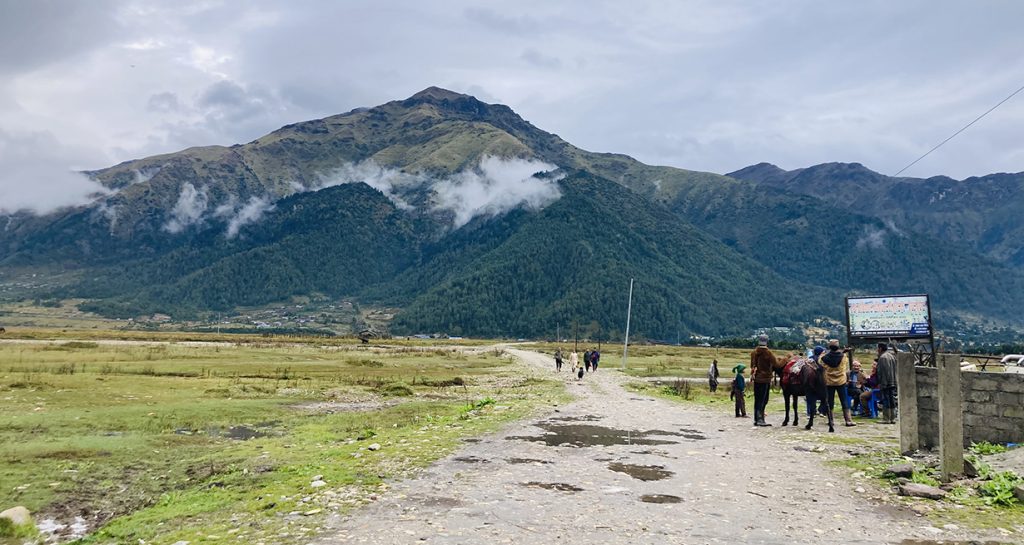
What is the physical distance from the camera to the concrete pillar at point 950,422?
1187 centimetres

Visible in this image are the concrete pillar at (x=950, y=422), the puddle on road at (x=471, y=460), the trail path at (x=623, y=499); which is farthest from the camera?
the puddle on road at (x=471, y=460)

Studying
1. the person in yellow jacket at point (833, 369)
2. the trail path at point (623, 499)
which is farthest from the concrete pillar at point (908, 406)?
the person in yellow jacket at point (833, 369)

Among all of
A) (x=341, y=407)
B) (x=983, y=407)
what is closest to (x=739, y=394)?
(x=983, y=407)

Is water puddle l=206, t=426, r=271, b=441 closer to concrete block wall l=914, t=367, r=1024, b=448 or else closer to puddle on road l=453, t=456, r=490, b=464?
puddle on road l=453, t=456, r=490, b=464

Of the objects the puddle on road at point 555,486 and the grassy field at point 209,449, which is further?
the puddle on road at point 555,486

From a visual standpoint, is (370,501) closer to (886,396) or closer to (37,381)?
(886,396)

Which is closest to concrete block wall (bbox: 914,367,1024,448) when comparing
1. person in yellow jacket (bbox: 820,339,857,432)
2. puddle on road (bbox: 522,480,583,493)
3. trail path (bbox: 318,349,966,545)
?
trail path (bbox: 318,349,966,545)

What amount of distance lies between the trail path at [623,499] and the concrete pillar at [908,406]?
6.86ft

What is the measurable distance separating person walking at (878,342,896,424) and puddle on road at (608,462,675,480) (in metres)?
12.3

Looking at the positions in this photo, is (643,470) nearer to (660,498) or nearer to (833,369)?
(660,498)

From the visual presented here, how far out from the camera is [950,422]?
39.0ft

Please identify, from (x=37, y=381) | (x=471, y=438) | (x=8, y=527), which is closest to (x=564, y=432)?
(x=471, y=438)

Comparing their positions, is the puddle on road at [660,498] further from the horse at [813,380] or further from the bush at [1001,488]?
the horse at [813,380]

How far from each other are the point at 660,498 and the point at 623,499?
2.26 ft
